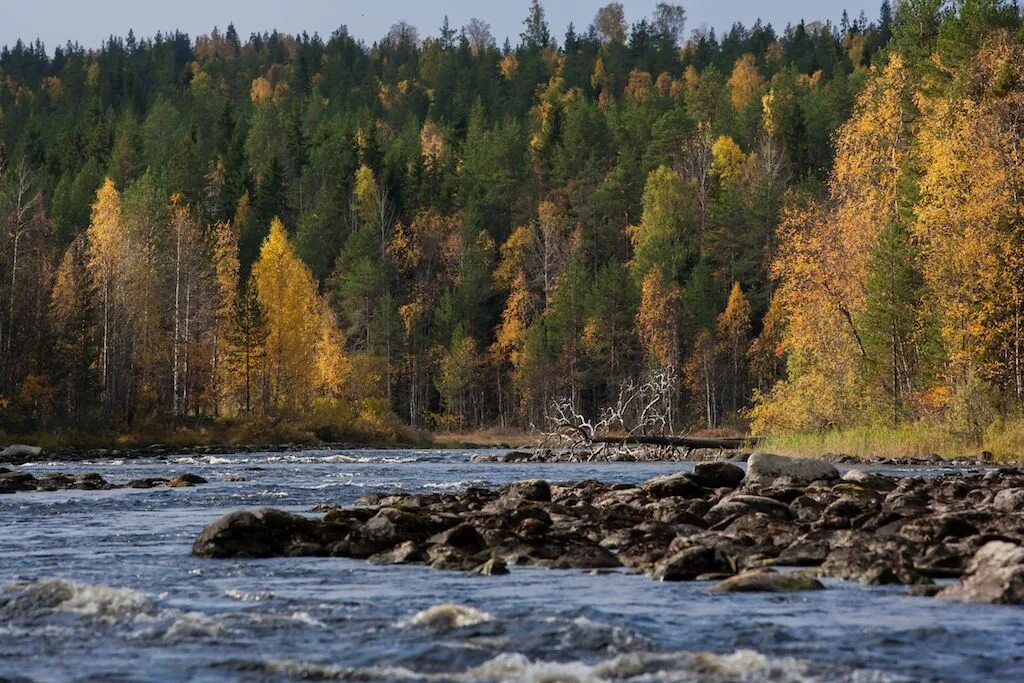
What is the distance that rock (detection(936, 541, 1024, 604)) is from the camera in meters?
11.0

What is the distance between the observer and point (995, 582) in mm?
11203

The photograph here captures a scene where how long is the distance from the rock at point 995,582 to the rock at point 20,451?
38.6 m

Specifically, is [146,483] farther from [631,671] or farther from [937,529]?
[631,671]

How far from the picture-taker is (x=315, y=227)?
9444 cm

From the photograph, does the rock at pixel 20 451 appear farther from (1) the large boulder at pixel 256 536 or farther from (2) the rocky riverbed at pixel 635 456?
(1) the large boulder at pixel 256 536

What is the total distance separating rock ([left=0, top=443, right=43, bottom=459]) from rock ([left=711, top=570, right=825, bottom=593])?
3722 centimetres

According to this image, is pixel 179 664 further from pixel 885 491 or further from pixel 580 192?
pixel 580 192

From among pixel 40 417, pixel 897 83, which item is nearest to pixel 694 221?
pixel 897 83

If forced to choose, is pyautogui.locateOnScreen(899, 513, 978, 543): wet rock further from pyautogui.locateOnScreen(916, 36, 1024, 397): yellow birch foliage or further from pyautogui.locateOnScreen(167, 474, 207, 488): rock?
pyautogui.locateOnScreen(916, 36, 1024, 397): yellow birch foliage

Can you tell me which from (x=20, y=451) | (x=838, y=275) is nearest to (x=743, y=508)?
(x=838, y=275)

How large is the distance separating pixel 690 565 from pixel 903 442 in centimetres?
2530

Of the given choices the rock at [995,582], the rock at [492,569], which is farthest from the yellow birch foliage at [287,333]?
the rock at [995,582]

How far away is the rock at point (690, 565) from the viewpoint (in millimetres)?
12812

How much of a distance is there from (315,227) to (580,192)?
18951 mm
